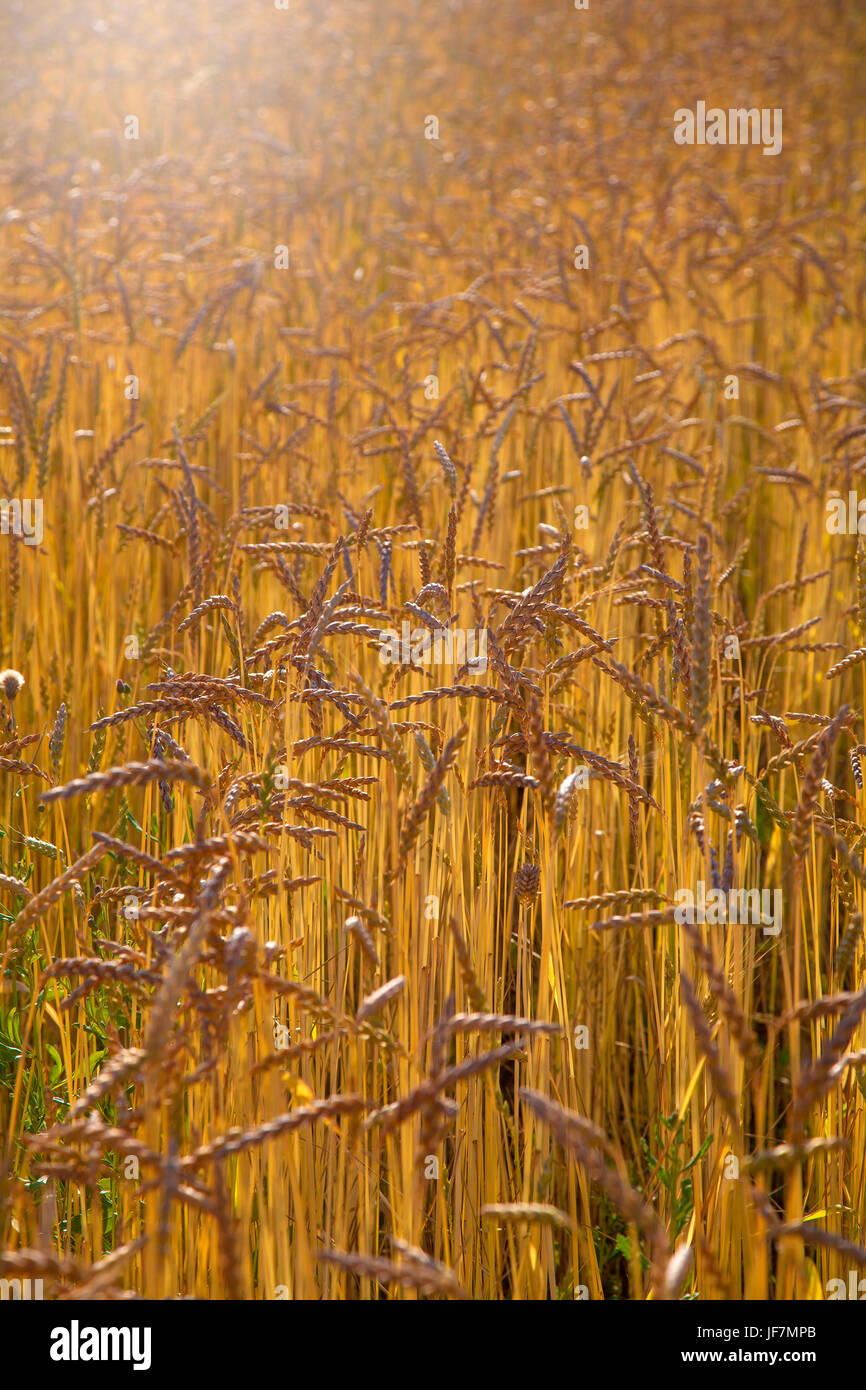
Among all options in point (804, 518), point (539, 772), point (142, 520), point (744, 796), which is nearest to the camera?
point (539, 772)

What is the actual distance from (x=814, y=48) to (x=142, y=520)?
747 cm

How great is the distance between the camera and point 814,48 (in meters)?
7.84

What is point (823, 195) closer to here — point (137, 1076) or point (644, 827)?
point (644, 827)

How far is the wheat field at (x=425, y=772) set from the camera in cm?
89

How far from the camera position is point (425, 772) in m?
1.43

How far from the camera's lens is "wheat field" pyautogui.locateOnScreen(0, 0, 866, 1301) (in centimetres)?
89

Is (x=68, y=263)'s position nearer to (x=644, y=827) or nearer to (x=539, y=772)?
(x=644, y=827)

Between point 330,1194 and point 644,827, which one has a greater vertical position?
point 644,827

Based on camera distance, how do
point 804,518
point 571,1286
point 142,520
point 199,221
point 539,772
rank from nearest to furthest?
point 539,772
point 571,1286
point 142,520
point 804,518
point 199,221

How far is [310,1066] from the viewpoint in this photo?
3.81ft

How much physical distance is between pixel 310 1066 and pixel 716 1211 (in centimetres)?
41

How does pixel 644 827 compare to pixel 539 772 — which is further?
pixel 644 827
